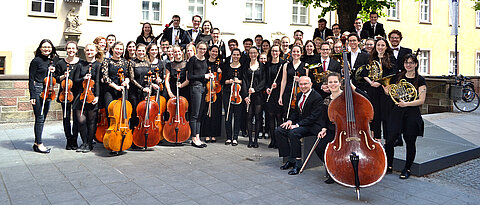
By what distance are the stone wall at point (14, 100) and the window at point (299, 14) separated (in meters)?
14.4

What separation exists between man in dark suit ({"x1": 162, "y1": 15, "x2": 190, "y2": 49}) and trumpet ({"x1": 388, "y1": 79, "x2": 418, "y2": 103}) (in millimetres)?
5555

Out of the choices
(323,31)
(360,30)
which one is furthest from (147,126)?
(360,30)

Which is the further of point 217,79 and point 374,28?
point 374,28

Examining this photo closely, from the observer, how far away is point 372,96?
616cm

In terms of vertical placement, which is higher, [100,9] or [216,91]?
[100,9]

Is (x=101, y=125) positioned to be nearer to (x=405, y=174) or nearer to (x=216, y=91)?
(x=216, y=91)

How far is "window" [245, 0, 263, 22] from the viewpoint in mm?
20406

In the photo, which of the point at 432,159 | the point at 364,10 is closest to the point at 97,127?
the point at 432,159

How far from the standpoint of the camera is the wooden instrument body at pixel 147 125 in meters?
6.68

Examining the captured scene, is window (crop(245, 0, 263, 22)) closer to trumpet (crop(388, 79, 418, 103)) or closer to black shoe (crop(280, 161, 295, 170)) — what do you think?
black shoe (crop(280, 161, 295, 170))

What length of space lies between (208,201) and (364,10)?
10.8 metres

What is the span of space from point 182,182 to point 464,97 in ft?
39.5

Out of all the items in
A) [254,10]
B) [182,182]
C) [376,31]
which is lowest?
[182,182]

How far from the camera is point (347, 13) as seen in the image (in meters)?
11.3
